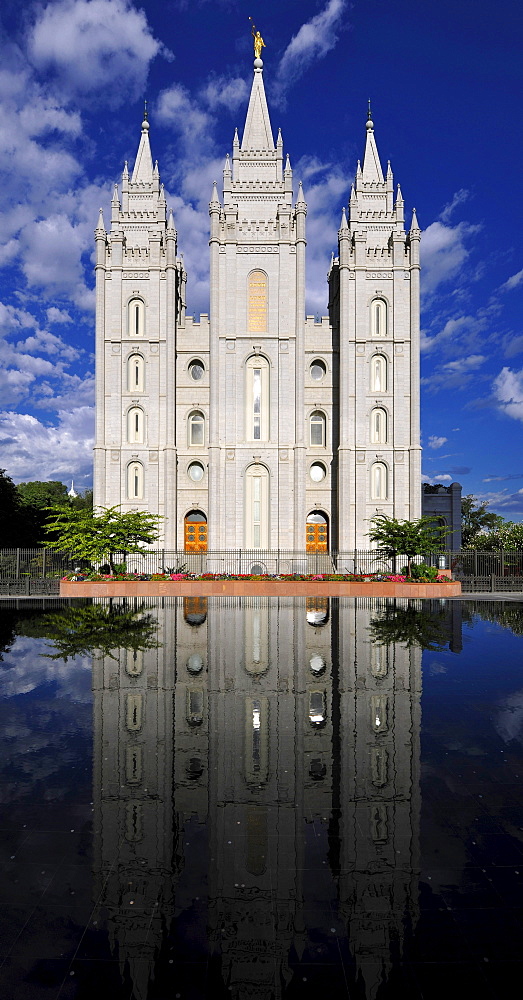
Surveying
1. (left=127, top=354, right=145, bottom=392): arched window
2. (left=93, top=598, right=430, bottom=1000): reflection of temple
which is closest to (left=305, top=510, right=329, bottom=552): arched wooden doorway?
(left=127, top=354, right=145, bottom=392): arched window

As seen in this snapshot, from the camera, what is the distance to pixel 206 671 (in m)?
10.8

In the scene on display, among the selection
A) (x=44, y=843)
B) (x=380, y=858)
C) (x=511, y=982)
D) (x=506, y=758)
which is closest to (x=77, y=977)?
(x=44, y=843)

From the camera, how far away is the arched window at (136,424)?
35750 mm

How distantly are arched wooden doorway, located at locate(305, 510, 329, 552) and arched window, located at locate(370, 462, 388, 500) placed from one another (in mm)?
4037

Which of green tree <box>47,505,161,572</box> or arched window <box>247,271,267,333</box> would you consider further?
arched window <box>247,271,267,333</box>

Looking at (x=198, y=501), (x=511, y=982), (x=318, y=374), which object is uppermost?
(x=318, y=374)

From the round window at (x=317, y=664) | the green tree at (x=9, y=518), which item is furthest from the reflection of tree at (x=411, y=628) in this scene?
the green tree at (x=9, y=518)

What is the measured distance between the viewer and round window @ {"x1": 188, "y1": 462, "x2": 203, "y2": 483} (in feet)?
122

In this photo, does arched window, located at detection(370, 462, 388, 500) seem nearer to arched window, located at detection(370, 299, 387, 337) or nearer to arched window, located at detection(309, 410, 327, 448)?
arched window, located at detection(309, 410, 327, 448)

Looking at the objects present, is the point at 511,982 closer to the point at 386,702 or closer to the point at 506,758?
the point at 506,758

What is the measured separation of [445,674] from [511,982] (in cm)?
759

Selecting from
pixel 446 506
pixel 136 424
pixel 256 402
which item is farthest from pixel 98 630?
pixel 446 506

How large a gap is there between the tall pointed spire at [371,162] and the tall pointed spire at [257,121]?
24.3ft

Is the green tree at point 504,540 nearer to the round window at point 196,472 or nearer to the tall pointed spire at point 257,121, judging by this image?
the round window at point 196,472
